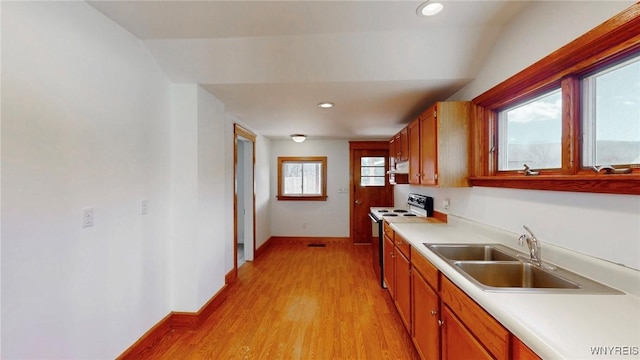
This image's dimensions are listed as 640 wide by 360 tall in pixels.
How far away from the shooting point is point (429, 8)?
1566mm

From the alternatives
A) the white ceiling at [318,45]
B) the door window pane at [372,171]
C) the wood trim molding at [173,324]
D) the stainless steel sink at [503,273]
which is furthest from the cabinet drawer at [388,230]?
the door window pane at [372,171]

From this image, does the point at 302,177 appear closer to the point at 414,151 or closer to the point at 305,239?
the point at 305,239

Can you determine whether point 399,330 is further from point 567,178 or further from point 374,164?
point 374,164

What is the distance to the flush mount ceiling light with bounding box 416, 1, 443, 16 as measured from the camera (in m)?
1.53

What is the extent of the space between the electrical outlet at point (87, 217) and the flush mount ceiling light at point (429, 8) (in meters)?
2.40

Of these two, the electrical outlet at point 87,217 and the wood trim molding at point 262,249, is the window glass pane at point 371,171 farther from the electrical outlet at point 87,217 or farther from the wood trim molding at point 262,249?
the electrical outlet at point 87,217

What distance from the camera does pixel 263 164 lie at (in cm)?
493

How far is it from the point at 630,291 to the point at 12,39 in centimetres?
294

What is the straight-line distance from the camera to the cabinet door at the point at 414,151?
2.69m

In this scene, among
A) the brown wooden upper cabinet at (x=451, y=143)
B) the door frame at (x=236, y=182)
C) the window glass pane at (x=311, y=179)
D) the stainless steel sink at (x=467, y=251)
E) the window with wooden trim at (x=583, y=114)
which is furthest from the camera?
the window glass pane at (x=311, y=179)

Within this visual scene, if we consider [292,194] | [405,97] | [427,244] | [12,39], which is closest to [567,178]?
[427,244]

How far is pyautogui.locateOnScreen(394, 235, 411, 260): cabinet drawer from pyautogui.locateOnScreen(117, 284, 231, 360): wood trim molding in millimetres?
1981

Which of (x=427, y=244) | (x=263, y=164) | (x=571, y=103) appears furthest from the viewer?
(x=263, y=164)

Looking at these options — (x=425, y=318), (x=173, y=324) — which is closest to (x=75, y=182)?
(x=173, y=324)
